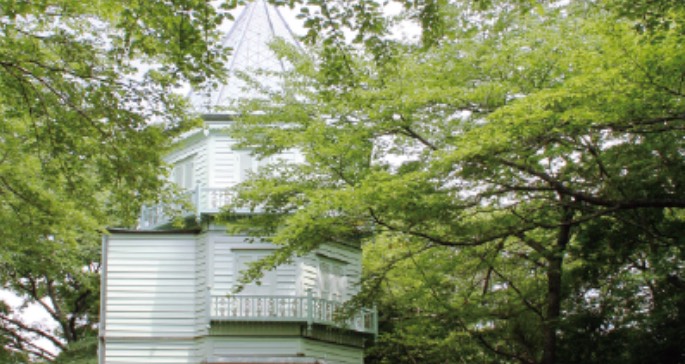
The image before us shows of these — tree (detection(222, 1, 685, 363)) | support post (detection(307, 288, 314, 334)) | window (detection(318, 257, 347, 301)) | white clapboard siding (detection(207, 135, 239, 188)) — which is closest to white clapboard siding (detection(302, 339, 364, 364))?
support post (detection(307, 288, 314, 334))

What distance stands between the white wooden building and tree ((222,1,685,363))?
3184 mm

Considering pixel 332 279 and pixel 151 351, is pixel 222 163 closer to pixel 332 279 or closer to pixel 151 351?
pixel 332 279

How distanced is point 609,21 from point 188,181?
45.6 feet

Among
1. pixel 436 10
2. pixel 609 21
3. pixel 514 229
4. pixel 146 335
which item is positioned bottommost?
pixel 146 335

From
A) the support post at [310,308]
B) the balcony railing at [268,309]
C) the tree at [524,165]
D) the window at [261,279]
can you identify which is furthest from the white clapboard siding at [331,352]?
the tree at [524,165]

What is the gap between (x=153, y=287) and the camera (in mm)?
22141

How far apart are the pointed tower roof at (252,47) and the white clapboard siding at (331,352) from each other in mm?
6738

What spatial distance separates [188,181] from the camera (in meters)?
23.2

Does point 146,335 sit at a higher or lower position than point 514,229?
lower

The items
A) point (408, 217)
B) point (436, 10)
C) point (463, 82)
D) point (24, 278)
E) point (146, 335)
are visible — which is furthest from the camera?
point (24, 278)

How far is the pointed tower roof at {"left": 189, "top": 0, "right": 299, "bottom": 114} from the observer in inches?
926

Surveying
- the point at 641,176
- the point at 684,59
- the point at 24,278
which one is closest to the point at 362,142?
the point at 641,176

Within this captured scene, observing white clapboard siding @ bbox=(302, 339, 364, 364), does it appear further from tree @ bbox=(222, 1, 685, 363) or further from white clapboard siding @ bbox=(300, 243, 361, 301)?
tree @ bbox=(222, 1, 685, 363)

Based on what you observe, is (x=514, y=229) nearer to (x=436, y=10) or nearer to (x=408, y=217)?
(x=408, y=217)
